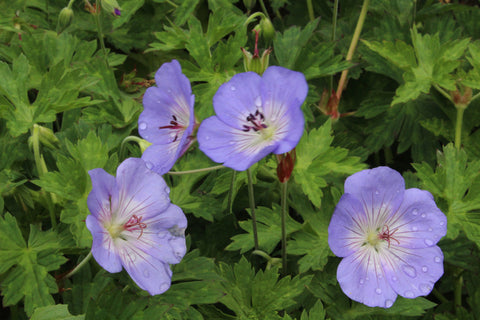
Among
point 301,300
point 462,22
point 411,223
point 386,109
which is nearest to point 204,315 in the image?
point 301,300

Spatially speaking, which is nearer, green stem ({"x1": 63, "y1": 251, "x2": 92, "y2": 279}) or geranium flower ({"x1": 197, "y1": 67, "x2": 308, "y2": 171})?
geranium flower ({"x1": 197, "y1": 67, "x2": 308, "y2": 171})

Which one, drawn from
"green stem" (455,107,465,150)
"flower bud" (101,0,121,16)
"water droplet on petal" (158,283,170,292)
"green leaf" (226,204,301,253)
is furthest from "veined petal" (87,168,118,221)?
"green stem" (455,107,465,150)

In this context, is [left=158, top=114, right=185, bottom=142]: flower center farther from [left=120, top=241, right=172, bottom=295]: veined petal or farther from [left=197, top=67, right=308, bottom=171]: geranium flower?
[left=120, top=241, right=172, bottom=295]: veined petal

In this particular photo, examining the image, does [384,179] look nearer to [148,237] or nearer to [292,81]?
[292,81]

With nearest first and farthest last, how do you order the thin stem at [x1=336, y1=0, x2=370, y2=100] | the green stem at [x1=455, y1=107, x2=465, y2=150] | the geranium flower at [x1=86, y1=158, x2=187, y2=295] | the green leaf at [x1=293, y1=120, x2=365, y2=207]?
the geranium flower at [x1=86, y1=158, x2=187, y2=295], the green leaf at [x1=293, y1=120, x2=365, y2=207], the green stem at [x1=455, y1=107, x2=465, y2=150], the thin stem at [x1=336, y1=0, x2=370, y2=100]

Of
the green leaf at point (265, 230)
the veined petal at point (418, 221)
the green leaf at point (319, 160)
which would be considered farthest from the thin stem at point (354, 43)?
the veined petal at point (418, 221)

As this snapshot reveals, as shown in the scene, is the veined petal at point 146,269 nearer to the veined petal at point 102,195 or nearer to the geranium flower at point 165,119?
the veined petal at point 102,195

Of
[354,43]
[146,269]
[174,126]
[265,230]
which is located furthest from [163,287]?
[354,43]
